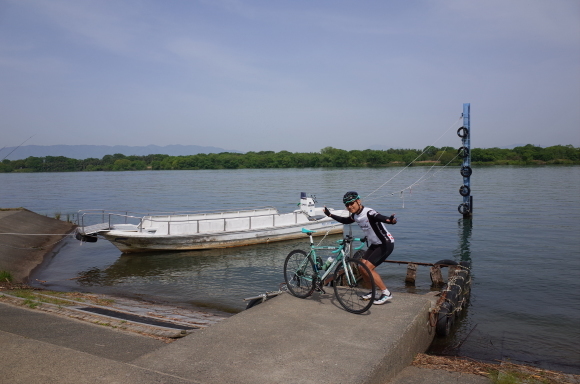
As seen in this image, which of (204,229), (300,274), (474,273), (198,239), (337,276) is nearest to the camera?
(337,276)

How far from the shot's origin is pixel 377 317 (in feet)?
22.2

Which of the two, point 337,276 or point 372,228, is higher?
point 372,228

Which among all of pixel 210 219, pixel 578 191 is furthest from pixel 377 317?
pixel 578 191

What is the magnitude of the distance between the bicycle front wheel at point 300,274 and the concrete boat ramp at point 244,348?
0.39 meters

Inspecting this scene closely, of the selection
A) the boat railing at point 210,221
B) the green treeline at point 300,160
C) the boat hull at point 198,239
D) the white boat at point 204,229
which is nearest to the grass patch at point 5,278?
the white boat at point 204,229

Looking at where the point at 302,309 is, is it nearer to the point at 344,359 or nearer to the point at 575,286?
the point at 344,359

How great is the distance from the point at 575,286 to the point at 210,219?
16303 millimetres

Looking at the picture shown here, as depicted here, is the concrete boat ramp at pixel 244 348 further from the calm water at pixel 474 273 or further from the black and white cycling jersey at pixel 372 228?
the calm water at pixel 474 273

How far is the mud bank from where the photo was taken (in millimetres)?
17267

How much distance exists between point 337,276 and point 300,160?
150 meters

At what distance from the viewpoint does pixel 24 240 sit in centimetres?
2250

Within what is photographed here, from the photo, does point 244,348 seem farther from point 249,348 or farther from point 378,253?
point 378,253

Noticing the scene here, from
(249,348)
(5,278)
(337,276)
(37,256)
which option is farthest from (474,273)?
(37,256)

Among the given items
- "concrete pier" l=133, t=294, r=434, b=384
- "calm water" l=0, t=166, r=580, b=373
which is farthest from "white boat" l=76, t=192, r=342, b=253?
"concrete pier" l=133, t=294, r=434, b=384
